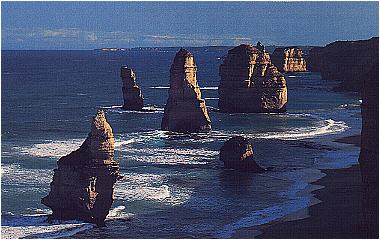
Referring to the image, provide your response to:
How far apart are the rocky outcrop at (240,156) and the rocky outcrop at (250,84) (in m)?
36.5

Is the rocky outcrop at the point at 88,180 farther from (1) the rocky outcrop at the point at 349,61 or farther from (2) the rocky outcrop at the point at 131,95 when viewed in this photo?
(1) the rocky outcrop at the point at 349,61

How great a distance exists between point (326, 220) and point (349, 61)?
380 ft

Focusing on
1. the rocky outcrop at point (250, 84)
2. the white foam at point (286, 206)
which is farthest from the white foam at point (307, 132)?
→ the white foam at point (286, 206)

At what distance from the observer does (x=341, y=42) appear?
163m

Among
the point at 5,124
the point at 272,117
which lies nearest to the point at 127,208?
the point at 5,124

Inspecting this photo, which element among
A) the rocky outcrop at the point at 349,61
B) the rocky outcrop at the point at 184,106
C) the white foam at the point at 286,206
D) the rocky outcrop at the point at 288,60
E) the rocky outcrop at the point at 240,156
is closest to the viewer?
the white foam at the point at 286,206

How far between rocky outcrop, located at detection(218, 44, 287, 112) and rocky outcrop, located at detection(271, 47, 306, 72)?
302ft

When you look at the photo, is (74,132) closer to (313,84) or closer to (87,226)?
(87,226)

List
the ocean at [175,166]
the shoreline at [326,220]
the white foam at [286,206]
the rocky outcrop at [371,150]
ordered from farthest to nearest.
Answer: the ocean at [175,166]
the white foam at [286,206]
the shoreline at [326,220]
the rocky outcrop at [371,150]

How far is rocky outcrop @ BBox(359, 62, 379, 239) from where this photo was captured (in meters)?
29.1

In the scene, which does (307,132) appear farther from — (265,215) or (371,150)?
(371,150)

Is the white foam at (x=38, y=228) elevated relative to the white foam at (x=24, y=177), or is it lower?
lower

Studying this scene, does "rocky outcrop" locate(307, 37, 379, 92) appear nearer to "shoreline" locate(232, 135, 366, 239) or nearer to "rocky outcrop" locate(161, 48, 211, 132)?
"rocky outcrop" locate(161, 48, 211, 132)

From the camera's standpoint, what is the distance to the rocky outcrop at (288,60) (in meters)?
180
